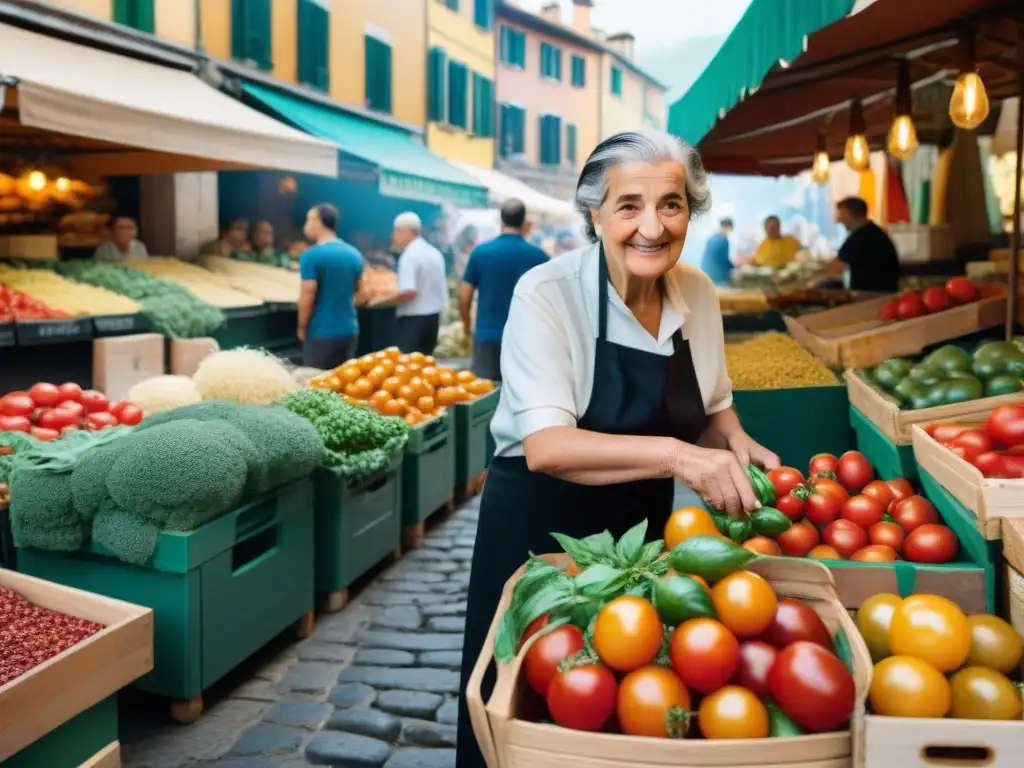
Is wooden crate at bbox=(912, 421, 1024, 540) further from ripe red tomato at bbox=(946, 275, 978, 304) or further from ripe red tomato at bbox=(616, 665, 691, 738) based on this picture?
ripe red tomato at bbox=(946, 275, 978, 304)

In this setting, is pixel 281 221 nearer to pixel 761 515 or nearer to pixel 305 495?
pixel 305 495

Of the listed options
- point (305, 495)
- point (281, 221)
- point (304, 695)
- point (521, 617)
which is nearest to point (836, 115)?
point (305, 495)

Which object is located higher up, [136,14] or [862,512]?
[136,14]

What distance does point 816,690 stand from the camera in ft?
4.73

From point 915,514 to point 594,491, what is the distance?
991 millimetres

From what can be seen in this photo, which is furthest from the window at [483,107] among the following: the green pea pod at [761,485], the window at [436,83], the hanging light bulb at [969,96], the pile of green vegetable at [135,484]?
the green pea pod at [761,485]

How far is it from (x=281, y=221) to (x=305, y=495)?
12.6 m

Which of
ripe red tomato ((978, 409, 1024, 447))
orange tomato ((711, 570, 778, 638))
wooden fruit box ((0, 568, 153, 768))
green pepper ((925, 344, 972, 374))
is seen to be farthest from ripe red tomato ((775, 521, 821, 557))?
wooden fruit box ((0, 568, 153, 768))

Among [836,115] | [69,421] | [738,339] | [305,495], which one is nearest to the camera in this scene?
[305,495]

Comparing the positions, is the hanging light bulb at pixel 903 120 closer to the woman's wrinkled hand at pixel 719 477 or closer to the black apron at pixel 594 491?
the black apron at pixel 594 491

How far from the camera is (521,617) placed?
1.68m

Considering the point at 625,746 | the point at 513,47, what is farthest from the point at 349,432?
the point at 513,47

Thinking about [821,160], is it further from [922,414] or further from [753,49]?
[922,414]

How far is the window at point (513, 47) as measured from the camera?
33.2 meters
